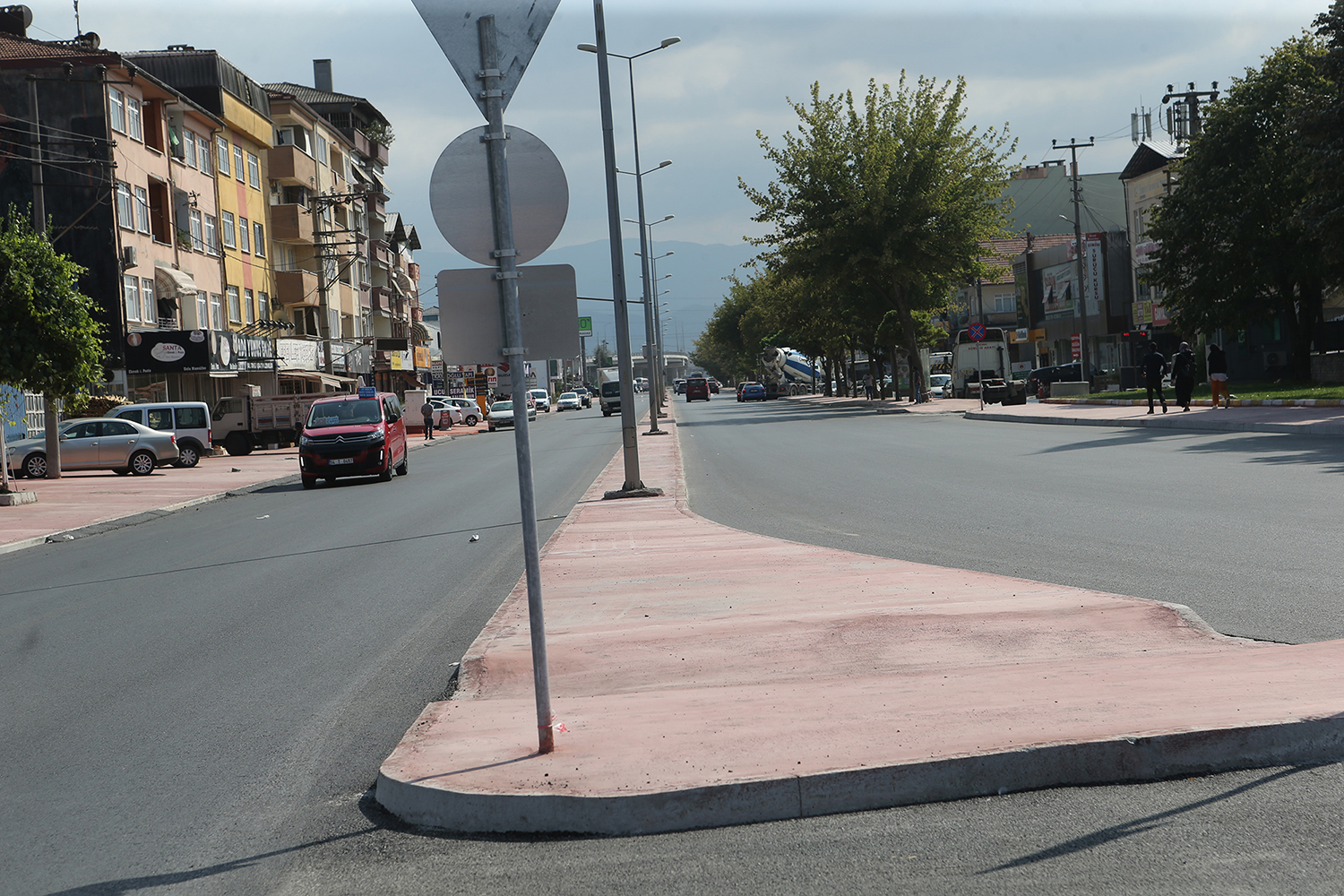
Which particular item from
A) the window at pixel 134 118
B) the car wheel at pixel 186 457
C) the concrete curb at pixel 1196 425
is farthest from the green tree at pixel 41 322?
the concrete curb at pixel 1196 425

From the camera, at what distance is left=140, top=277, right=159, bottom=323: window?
4359 cm

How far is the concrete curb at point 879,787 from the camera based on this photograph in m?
4.29

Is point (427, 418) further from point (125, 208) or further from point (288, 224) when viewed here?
point (125, 208)

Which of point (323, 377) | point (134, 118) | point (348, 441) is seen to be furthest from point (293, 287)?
point (348, 441)

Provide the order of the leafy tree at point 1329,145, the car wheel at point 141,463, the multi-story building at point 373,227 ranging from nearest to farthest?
the leafy tree at point 1329,145
the car wheel at point 141,463
the multi-story building at point 373,227

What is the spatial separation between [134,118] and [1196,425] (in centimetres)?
3613

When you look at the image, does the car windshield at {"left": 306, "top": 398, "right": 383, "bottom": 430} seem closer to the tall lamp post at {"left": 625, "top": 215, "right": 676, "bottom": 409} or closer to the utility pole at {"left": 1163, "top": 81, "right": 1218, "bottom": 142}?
the tall lamp post at {"left": 625, "top": 215, "right": 676, "bottom": 409}

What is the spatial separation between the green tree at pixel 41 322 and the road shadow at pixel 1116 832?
904 inches

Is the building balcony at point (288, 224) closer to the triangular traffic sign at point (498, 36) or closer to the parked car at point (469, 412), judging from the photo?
the parked car at point (469, 412)

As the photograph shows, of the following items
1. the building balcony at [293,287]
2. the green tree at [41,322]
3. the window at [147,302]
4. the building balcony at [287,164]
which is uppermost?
the building balcony at [287,164]

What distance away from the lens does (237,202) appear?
54.8 meters

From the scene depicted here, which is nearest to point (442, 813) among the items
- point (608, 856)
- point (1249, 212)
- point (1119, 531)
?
point (608, 856)

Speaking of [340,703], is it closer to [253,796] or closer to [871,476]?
[253,796]

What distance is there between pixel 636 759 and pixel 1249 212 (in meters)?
42.3
